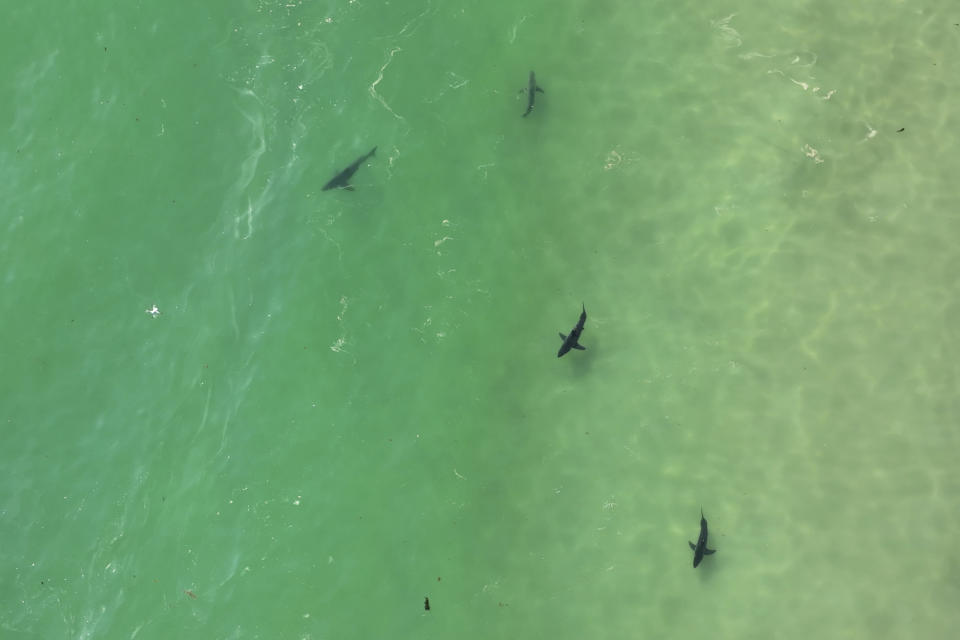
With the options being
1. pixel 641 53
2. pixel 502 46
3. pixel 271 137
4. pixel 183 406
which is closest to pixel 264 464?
pixel 183 406

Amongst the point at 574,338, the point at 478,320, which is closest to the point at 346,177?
the point at 478,320

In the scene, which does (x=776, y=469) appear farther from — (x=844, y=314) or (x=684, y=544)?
(x=844, y=314)

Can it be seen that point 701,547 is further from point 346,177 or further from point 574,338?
point 346,177

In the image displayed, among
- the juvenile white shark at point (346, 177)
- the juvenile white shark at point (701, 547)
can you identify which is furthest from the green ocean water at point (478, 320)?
the juvenile white shark at point (701, 547)

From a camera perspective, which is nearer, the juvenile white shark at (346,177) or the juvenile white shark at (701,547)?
the juvenile white shark at (701,547)

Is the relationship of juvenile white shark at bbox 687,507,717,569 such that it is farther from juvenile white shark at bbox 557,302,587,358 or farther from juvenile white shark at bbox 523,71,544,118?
juvenile white shark at bbox 523,71,544,118

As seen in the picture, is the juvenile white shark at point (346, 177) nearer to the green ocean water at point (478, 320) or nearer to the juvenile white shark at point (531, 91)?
the green ocean water at point (478, 320)
